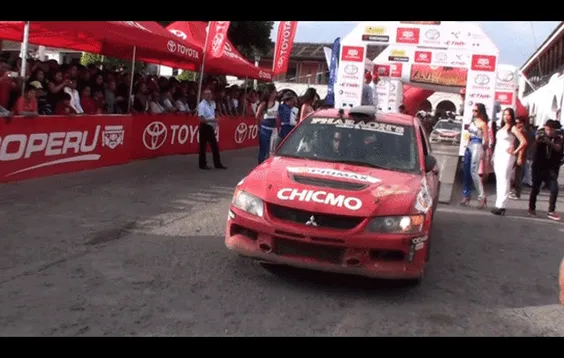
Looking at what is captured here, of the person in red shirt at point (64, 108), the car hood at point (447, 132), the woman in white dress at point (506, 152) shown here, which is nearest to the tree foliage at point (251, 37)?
the car hood at point (447, 132)

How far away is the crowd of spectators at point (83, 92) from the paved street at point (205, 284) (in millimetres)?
2093

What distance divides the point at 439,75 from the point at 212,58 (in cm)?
1018

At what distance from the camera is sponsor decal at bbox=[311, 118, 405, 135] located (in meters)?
6.76

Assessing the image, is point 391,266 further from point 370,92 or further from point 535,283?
point 370,92

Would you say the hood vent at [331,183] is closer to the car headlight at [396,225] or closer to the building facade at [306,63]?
the car headlight at [396,225]

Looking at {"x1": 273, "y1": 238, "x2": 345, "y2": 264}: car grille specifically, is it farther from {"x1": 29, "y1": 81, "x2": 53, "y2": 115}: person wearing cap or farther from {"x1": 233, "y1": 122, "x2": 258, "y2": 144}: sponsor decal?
{"x1": 233, "y1": 122, "x2": 258, "y2": 144}: sponsor decal

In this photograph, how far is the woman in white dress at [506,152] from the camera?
32.8ft

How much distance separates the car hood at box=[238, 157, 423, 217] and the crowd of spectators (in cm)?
518

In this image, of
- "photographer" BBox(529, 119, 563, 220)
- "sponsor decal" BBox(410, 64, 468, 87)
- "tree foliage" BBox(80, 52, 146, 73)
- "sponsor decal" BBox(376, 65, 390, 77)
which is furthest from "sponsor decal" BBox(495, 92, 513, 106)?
"tree foliage" BBox(80, 52, 146, 73)

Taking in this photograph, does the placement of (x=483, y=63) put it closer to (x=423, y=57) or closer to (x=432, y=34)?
(x=432, y=34)

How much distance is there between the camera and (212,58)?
1661 cm

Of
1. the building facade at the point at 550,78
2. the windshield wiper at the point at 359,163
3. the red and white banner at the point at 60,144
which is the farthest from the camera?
the building facade at the point at 550,78

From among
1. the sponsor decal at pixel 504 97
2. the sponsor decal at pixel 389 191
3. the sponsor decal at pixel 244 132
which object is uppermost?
the sponsor decal at pixel 504 97
